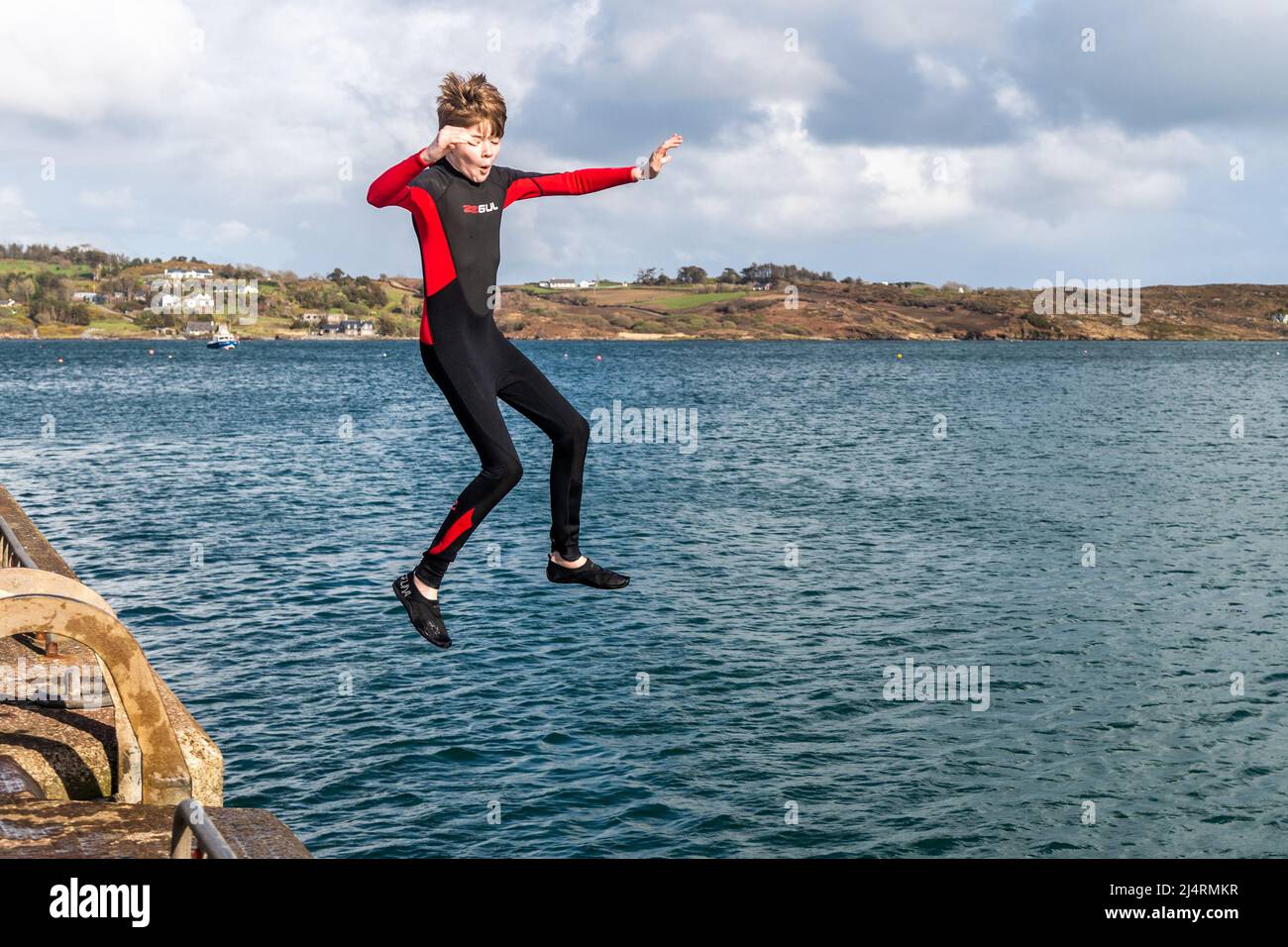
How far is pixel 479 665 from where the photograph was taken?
144 ft

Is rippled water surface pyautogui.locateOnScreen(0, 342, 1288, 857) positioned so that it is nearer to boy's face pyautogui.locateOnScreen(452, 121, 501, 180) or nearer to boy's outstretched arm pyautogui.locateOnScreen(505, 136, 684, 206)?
boy's outstretched arm pyautogui.locateOnScreen(505, 136, 684, 206)

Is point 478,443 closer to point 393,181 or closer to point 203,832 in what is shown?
point 393,181

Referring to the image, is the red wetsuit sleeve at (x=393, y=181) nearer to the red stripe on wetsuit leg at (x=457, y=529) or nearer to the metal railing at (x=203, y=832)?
the red stripe on wetsuit leg at (x=457, y=529)

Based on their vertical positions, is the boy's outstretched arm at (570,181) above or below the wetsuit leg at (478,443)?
above

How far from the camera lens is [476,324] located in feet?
20.4

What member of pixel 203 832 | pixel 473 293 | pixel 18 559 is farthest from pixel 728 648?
pixel 473 293

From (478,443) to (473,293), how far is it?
0.78 meters

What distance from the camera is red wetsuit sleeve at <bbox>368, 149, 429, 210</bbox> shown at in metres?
5.67

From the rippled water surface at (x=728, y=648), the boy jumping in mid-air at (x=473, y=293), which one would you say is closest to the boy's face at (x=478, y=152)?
the boy jumping in mid-air at (x=473, y=293)

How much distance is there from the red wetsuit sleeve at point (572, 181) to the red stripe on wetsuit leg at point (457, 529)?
1685 millimetres

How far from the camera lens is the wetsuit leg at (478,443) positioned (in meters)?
6.18
